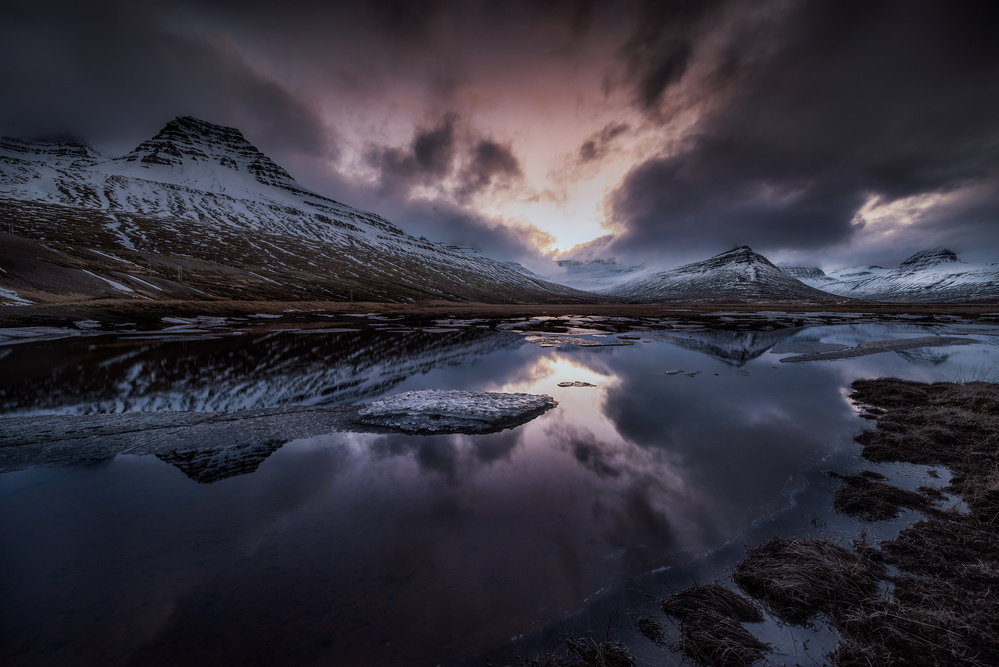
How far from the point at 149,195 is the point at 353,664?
288632 millimetres

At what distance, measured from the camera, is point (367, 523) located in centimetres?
702

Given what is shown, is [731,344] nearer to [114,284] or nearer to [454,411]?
[454,411]

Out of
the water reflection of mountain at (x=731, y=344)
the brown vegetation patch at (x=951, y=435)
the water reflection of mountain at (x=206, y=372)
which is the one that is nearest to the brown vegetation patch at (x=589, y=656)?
the brown vegetation patch at (x=951, y=435)

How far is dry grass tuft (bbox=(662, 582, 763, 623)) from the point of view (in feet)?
15.6

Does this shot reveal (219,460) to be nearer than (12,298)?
Yes

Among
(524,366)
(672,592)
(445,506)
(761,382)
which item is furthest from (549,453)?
(761,382)

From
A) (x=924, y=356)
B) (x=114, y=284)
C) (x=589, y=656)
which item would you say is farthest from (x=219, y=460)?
(x=114, y=284)

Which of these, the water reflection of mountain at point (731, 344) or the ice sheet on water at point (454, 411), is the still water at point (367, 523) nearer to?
the ice sheet on water at point (454, 411)

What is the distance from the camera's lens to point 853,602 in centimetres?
466

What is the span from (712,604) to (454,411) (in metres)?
9.64

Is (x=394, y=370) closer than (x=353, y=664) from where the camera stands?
No

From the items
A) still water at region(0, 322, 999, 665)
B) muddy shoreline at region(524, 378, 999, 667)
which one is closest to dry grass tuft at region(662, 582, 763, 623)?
muddy shoreline at region(524, 378, 999, 667)

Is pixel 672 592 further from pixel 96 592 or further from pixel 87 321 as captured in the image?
pixel 87 321

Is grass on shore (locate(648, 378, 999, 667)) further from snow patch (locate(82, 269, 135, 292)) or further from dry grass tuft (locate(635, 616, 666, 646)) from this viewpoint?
snow patch (locate(82, 269, 135, 292))
